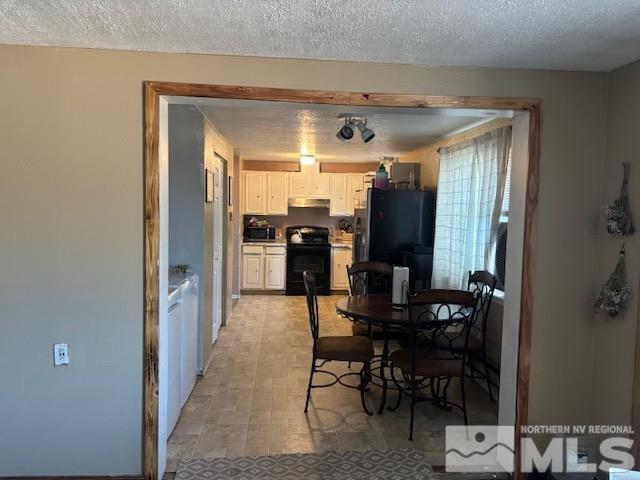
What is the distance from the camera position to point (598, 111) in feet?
7.73

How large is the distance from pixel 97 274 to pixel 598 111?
2658mm

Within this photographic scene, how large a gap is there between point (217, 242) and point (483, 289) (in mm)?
2761

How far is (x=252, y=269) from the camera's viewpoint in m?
7.46

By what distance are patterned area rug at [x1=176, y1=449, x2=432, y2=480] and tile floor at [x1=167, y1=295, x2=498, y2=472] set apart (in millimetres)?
79

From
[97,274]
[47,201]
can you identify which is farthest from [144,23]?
[97,274]

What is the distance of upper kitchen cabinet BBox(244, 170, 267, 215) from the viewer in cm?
749

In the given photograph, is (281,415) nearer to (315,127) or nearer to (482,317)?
(482,317)

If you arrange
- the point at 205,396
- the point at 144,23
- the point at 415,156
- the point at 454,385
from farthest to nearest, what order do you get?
the point at 415,156 → the point at 454,385 → the point at 205,396 → the point at 144,23

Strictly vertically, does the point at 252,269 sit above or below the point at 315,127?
below

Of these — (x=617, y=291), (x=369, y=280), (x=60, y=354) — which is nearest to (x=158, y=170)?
(x=60, y=354)

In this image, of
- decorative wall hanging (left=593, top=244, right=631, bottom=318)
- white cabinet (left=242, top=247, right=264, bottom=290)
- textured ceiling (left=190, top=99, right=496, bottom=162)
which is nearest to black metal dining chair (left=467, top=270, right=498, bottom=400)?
decorative wall hanging (left=593, top=244, right=631, bottom=318)

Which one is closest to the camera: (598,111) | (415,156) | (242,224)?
(598,111)

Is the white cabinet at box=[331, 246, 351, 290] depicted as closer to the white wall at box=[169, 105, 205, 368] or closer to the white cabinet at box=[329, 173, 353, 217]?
the white cabinet at box=[329, 173, 353, 217]

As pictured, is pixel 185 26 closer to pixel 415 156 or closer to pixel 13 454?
pixel 13 454
